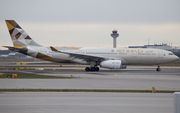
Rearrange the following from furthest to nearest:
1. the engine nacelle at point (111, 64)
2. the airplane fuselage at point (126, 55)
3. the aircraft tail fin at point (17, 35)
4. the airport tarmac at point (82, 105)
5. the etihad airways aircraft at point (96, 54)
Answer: the aircraft tail fin at point (17, 35) < the airplane fuselage at point (126, 55) < the etihad airways aircraft at point (96, 54) < the engine nacelle at point (111, 64) < the airport tarmac at point (82, 105)

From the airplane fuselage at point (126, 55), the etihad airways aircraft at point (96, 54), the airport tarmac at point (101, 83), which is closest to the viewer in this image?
the airport tarmac at point (101, 83)

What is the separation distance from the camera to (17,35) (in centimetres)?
4059

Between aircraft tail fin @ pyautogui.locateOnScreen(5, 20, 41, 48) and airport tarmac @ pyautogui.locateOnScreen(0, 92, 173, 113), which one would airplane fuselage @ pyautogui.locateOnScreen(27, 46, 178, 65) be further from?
airport tarmac @ pyautogui.locateOnScreen(0, 92, 173, 113)

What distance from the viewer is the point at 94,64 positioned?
125ft

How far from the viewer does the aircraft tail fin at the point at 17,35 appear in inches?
1582

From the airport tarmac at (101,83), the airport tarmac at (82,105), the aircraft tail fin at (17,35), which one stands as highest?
the aircraft tail fin at (17,35)

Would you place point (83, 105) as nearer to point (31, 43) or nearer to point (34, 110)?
point (34, 110)

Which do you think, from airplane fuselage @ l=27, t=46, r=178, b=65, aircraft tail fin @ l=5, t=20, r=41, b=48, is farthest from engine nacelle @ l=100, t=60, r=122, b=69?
aircraft tail fin @ l=5, t=20, r=41, b=48

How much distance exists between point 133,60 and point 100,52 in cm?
623

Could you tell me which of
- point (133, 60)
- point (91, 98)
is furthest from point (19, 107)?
point (133, 60)

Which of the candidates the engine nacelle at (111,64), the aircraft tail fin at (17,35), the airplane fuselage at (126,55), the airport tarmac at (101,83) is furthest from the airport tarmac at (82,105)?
the aircraft tail fin at (17,35)

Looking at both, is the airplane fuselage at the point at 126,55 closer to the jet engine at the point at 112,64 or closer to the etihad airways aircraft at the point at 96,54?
the etihad airways aircraft at the point at 96,54

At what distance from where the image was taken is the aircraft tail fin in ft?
132

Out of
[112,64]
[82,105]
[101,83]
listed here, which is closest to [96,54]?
[112,64]
